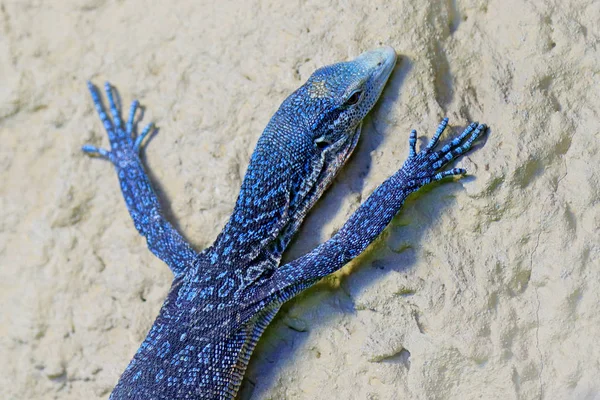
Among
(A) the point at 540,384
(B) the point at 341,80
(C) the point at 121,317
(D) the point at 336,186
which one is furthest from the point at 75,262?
(A) the point at 540,384

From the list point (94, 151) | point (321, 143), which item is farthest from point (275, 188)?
point (94, 151)

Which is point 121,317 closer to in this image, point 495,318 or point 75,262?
point 75,262

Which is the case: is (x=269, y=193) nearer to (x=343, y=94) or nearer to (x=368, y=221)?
(x=368, y=221)

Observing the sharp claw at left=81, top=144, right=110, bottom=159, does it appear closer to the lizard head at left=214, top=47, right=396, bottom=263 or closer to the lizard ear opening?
the lizard head at left=214, top=47, right=396, bottom=263

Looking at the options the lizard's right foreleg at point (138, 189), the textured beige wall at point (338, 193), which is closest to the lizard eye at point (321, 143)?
the textured beige wall at point (338, 193)

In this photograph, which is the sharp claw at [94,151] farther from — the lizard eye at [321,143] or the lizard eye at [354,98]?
the lizard eye at [354,98]

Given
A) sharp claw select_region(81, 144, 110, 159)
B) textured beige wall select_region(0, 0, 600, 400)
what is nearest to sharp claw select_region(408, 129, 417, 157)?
textured beige wall select_region(0, 0, 600, 400)
